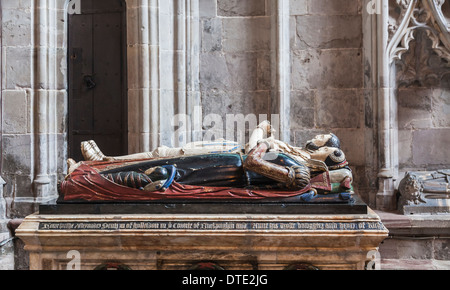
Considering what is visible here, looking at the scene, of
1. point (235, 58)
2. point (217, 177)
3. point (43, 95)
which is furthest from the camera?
point (235, 58)

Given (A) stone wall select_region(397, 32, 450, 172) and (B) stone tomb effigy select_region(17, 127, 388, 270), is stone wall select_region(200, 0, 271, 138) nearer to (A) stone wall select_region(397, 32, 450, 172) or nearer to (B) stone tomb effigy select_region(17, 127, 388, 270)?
(A) stone wall select_region(397, 32, 450, 172)

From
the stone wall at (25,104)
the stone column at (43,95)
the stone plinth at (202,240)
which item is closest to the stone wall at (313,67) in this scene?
the stone column at (43,95)

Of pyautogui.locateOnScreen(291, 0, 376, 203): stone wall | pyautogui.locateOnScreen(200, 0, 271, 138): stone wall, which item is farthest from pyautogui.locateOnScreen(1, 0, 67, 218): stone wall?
pyautogui.locateOnScreen(291, 0, 376, 203): stone wall

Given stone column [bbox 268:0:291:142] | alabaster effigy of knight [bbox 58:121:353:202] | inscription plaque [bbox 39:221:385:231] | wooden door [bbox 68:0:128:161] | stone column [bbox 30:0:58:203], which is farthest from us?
wooden door [bbox 68:0:128:161]

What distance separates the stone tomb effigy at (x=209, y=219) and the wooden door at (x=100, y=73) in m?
2.09

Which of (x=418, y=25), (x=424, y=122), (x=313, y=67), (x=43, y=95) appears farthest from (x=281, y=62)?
(x=43, y=95)

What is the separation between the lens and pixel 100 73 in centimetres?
620

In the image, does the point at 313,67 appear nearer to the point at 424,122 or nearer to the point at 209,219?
the point at 424,122

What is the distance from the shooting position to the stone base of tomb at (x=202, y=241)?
3861mm

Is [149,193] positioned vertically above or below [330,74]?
below

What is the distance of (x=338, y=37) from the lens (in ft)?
19.3

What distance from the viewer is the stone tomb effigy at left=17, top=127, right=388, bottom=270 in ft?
12.7

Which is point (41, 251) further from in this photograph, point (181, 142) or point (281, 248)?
point (181, 142)

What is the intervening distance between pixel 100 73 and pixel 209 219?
9.23 feet
